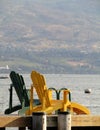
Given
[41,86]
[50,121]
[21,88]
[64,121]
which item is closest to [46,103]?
[41,86]

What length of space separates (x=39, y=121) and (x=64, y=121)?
1.69 ft

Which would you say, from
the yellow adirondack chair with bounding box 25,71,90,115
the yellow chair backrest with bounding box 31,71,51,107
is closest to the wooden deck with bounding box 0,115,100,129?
the yellow adirondack chair with bounding box 25,71,90,115

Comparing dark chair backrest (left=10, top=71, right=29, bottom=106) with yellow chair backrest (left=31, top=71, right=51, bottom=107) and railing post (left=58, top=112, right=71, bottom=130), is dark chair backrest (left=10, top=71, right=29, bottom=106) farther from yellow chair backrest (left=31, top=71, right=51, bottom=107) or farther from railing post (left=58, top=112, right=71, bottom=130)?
railing post (left=58, top=112, right=71, bottom=130)

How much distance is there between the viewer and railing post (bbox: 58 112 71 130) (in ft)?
43.7

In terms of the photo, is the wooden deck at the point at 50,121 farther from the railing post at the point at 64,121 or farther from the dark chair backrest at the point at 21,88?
the dark chair backrest at the point at 21,88

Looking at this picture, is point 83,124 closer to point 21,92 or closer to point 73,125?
point 73,125

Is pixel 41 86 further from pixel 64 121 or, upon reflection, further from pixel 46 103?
pixel 64 121

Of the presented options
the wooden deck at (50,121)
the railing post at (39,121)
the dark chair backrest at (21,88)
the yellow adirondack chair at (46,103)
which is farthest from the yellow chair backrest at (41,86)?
the railing post at (39,121)

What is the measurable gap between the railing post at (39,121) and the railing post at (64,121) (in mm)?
311

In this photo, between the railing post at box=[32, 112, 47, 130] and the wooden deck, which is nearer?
the railing post at box=[32, 112, 47, 130]

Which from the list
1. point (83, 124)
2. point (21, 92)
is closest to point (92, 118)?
point (83, 124)

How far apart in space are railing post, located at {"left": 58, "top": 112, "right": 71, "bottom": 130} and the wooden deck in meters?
0.18

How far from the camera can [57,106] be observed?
15656mm

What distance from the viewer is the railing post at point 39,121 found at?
13.2 m
